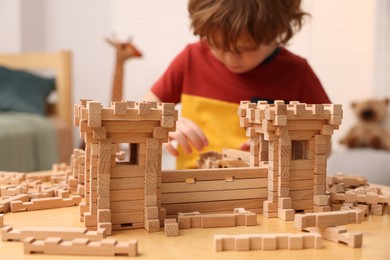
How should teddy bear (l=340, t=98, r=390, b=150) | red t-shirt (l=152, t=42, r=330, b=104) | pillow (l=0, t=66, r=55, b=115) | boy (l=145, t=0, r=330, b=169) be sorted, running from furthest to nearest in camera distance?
1. pillow (l=0, t=66, r=55, b=115)
2. teddy bear (l=340, t=98, r=390, b=150)
3. red t-shirt (l=152, t=42, r=330, b=104)
4. boy (l=145, t=0, r=330, b=169)

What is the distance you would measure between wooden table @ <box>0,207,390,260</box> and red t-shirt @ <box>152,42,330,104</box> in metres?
0.79

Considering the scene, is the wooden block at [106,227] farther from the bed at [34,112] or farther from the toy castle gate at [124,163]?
the bed at [34,112]

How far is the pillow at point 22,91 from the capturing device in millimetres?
3486

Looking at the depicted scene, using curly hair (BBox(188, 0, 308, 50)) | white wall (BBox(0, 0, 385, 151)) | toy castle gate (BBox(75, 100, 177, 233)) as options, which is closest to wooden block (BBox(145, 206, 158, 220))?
toy castle gate (BBox(75, 100, 177, 233))

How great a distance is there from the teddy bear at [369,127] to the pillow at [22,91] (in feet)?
6.58

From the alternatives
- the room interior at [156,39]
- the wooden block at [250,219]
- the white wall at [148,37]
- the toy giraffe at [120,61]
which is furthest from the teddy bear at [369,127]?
the wooden block at [250,219]

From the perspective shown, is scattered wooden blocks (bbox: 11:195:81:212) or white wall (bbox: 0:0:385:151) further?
white wall (bbox: 0:0:385:151)

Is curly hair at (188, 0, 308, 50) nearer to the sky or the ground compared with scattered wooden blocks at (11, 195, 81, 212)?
nearer to the sky

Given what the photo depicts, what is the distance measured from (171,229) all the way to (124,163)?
16cm

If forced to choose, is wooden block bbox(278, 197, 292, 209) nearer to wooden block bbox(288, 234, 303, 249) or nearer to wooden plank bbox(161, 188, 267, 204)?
wooden plank bbox(161, 188, 267, 204)

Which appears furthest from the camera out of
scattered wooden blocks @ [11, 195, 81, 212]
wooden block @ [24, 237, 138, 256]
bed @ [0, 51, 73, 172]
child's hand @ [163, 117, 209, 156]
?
bed @ [0, 51, 73, 172]

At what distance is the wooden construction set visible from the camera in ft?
3.05

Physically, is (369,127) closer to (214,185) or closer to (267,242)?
(214,185)

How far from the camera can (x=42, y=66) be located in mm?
3736
